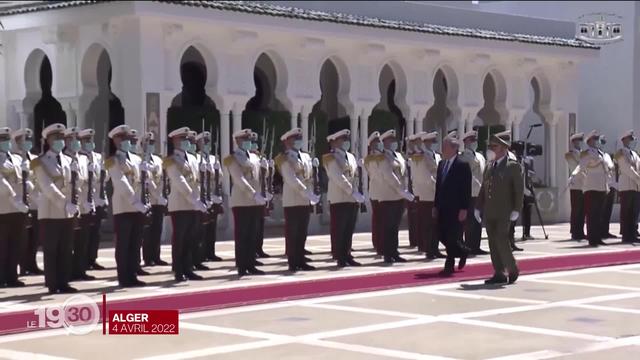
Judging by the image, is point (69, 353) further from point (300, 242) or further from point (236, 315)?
point (300, 242)

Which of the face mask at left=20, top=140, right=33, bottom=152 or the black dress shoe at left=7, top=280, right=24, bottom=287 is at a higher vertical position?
the face mask at left=20, top=140, right=33, bottom=152

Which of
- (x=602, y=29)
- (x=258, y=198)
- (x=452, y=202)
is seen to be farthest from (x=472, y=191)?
(x=602, y=29)

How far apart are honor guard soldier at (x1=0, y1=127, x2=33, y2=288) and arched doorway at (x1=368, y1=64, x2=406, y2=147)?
44.3 ft

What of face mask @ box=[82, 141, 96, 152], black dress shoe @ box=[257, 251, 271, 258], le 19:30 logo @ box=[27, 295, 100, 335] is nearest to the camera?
le 19:30 logo @ box=[27, 295, 100, 335]

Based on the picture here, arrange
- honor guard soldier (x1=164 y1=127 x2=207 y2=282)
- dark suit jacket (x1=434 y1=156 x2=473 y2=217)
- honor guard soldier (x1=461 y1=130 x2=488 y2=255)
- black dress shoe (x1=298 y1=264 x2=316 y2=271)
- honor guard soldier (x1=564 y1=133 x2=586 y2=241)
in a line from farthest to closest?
1. honor guard soldier (x1=564 y1=133 x2=586 y2=241)
2. honor guard soldier (x1=461 y1=130 x2=488 y2=255)
3. black dress shoe (x1=298 y1=264 x2=316 y2=271)
4. dark suit jacket (x1=434 y1=156 x2=473 y2=217)
5. honor guard soldier (x1=164 y1=127 x2=207 y2=282)

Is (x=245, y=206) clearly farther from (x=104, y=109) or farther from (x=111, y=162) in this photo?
(x=104, y=109)

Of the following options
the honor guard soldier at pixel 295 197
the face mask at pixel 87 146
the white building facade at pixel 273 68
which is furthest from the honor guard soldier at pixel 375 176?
the white building facade at pixel 273 68

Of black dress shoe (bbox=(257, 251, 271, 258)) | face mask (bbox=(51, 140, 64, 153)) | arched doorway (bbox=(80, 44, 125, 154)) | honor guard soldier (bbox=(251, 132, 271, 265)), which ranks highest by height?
arched doorway (bbox=(80, 44, 125, 154))

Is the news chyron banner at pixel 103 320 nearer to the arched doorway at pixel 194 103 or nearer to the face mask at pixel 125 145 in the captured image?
the face mask at pixel 125 145

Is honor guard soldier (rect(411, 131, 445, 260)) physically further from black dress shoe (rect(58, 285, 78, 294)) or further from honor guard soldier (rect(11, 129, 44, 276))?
black dress shoe (rect(58, 285, 78, 294))

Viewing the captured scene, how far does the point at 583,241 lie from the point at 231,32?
7662 millimetres

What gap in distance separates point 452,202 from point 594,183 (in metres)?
5.95

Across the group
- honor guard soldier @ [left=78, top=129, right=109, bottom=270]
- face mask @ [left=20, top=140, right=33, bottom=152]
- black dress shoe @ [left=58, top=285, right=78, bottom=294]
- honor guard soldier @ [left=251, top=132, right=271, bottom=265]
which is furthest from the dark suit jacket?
face mask @ [left=20, top=140, right=33, bottom=152]

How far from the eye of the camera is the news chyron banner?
10234 millimetres
